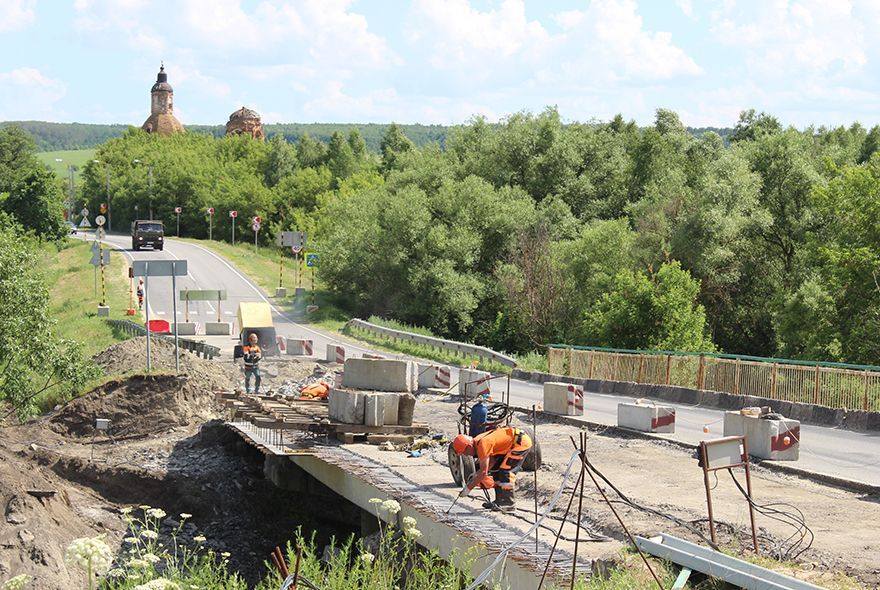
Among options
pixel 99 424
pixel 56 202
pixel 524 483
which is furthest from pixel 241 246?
pixel 524 483

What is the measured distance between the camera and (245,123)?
165 m

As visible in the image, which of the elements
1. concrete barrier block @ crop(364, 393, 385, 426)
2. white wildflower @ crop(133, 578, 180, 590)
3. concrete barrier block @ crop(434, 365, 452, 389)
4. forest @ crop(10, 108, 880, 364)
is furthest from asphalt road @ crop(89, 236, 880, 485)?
white wildflower @ crop(133, 578, 180, 590)

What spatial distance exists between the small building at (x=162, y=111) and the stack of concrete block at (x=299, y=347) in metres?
129

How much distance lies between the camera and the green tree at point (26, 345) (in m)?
29.4

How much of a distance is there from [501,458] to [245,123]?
15539 centimetres

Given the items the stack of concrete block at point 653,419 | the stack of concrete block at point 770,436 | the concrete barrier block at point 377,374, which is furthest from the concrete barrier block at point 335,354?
the stack of concrete block at point 770,436

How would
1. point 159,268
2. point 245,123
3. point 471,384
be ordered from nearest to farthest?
1. point 159,268
2. point 471,384
3. point 245,123

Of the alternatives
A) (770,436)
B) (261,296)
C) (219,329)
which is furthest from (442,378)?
(261,296)

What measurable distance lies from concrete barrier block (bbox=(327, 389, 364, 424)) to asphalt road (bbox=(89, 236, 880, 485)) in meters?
6.21

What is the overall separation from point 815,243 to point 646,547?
135 feet

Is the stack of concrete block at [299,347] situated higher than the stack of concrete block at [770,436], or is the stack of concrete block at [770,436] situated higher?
the stack of concrete block at [770,436]

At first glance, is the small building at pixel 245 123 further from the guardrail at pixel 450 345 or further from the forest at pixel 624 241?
the guardrail at pixel 450 345

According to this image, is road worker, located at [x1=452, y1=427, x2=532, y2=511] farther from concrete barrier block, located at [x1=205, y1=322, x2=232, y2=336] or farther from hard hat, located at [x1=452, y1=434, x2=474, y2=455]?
concrete barrier block, located at [x1=205, y1=322, x2=232, y2=336]

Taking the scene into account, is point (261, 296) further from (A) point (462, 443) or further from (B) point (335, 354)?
(A) point (462, 443)
